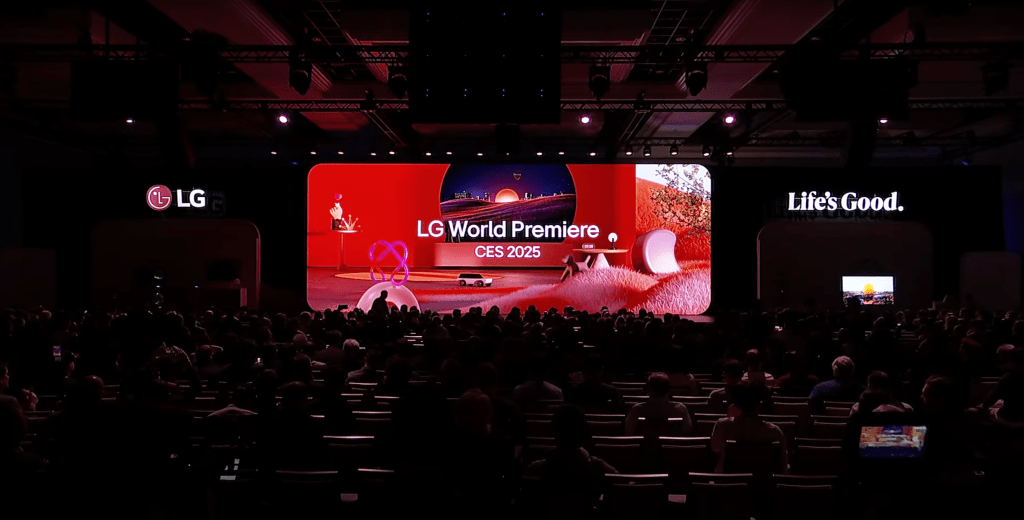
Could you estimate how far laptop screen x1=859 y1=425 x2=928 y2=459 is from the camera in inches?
136

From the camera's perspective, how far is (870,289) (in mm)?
18141

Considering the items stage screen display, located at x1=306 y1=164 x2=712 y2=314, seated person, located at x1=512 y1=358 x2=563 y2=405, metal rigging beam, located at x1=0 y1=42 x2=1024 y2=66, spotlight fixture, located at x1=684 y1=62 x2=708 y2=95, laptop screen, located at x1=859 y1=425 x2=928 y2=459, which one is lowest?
seated person, located at x1=512 y1=358 x2=563 y2=405

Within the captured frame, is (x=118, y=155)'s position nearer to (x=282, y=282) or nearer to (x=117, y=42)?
(x=282, y=282)

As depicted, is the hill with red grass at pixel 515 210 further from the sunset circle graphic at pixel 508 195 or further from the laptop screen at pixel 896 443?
the laptop screen at pixel 896 443

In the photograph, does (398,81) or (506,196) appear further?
(506,196)

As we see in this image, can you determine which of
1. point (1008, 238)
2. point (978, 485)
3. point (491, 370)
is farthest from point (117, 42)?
point (1008, 238)

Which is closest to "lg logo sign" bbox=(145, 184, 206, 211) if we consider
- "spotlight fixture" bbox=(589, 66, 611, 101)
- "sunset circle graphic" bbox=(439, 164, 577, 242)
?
"sunset circle graphic" bbox=(439, 164, 577, 242)

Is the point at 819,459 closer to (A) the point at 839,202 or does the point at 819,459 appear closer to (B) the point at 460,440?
(B) the point at 460,440

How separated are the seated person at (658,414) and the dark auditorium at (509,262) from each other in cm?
2

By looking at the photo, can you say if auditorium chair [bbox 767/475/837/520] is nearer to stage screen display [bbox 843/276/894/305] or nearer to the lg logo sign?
stage screen display [bbox 843/276/894/305]

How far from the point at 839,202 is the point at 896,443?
16.0 m

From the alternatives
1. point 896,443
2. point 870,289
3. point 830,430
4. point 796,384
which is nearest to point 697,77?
point 796,384

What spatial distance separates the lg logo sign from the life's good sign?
1523cm

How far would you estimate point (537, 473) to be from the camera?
3.52 m
